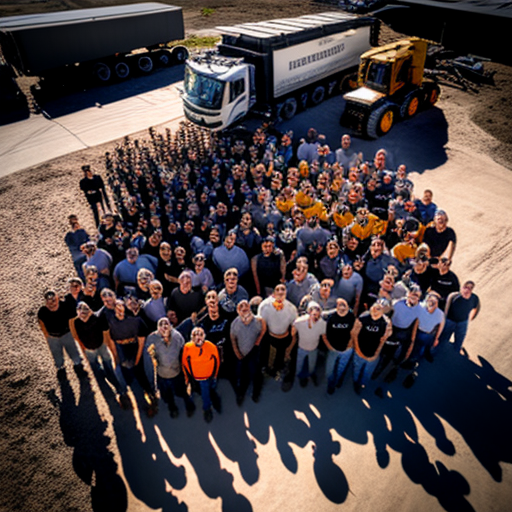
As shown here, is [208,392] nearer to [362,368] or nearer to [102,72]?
[362,368]

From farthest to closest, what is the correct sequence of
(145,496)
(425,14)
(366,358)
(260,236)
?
(425,14)
(260,236)
(366,358)
(145,496)

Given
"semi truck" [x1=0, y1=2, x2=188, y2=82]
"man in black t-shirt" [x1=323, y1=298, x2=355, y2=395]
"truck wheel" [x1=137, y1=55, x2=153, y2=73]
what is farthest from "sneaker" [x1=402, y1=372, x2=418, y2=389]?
"truck wheel" [x1=137, y1=55, x2=153, y2=73]

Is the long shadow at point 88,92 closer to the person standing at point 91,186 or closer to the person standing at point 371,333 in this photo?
the person standing at point 91,186

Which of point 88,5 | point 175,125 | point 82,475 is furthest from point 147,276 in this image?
point 88,5

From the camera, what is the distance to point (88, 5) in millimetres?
41938

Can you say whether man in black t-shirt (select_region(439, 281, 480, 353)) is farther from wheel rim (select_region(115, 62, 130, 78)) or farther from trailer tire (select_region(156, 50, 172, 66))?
trailer tire (select_region(156, 50, 172, 66))

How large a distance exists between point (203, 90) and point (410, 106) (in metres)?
8.54

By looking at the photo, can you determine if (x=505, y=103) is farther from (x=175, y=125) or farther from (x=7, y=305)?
(x=7, y=305)

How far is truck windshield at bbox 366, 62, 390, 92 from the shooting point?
14.5m

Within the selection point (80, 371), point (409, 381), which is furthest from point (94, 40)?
point (409, 381)

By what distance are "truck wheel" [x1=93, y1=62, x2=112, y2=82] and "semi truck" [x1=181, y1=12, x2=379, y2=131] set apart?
9.06 meters

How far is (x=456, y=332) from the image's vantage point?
21.7 ft

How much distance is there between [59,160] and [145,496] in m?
13.5

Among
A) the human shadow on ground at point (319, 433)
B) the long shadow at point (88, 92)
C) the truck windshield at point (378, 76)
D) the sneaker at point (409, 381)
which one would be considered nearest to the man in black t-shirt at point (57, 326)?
the human shadow on ground at point (319, 433)
